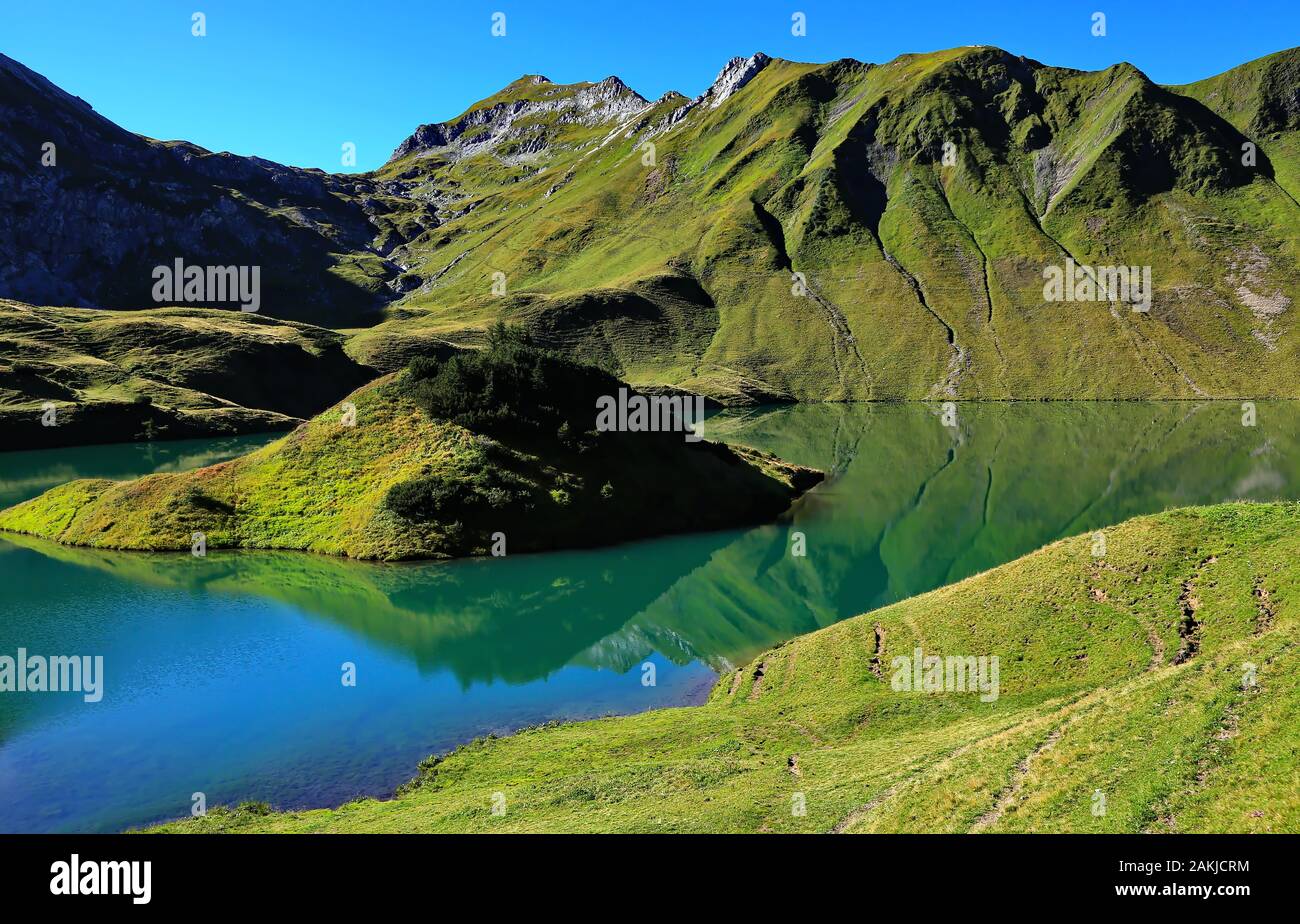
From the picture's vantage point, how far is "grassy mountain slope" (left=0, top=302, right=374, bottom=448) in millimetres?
139500

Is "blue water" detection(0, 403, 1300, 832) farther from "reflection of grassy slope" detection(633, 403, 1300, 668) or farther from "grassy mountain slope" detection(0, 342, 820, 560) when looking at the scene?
"grassy mountain slope" detection(0, 342, 820, 560)

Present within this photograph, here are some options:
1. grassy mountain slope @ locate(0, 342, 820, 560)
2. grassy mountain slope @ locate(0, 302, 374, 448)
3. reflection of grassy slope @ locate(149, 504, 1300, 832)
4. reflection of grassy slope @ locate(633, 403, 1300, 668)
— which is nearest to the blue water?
reflection of grassy slope @ locate(633, 403, 1300, 668)

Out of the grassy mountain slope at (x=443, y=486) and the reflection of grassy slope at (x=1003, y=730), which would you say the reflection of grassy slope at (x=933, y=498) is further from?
the reflection of grassy slope at (x=1003, y=730)

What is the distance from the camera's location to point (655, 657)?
41906 mm

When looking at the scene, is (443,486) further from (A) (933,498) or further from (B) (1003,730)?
(A) (933,498)

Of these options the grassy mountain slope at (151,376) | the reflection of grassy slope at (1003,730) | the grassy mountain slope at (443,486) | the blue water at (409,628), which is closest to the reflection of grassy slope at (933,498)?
the blue water at (409,628)

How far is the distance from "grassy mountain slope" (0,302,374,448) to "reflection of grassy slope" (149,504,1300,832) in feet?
476

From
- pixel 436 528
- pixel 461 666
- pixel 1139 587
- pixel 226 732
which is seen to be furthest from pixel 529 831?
pixel 436 528

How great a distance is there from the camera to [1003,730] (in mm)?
22328

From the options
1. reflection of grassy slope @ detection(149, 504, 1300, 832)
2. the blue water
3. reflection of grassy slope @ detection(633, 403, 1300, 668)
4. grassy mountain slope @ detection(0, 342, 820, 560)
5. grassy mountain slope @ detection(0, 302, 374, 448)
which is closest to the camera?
reflection of grassy slope @ detection(149, 504, 1300, 832)

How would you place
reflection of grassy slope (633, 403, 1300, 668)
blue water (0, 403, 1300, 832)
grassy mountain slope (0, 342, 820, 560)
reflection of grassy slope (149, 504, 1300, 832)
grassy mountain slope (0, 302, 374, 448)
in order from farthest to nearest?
grassy mountain slope (0, 302, 374, 448) < grassy mountain slope (0, 342, 820, 560) < reflection of grassy slope (633, 403, 1300, 668) < blue water (0, 403, 1300, 832) < reflection of grassy slope (149, 504, 1300, 832)

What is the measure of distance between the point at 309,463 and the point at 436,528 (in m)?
16.5

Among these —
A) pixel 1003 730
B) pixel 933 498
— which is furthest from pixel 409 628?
pixel 933 498
